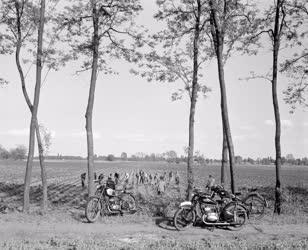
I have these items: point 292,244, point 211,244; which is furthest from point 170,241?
point 292,244

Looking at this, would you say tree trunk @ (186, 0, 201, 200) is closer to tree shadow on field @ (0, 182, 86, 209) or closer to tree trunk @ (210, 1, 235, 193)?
tree trunk @ (210, 1, 235, 193)

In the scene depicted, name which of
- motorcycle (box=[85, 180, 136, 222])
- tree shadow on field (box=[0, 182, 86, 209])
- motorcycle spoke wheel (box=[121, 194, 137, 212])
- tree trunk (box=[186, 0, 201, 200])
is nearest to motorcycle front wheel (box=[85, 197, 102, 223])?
motorcycle (box=[85, 180, 136, 222])

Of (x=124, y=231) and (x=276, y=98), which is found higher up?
(x=276, y=98)

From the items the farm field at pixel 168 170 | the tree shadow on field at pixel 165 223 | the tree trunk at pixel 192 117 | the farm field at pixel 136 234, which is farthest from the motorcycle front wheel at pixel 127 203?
the farm field at pixel 168 170

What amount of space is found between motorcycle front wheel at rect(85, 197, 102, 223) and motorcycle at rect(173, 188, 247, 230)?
268cm

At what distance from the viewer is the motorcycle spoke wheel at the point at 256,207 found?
13766 mm

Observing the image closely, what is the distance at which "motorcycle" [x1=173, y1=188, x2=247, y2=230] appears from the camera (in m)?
11.8


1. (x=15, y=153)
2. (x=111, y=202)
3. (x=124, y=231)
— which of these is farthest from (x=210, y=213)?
(x=15, y=153)

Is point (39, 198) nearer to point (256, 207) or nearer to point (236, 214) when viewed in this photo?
point (256, 207)

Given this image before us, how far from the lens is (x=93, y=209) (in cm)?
1288

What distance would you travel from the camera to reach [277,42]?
52.0ft

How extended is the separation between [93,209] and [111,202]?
4.13 feet

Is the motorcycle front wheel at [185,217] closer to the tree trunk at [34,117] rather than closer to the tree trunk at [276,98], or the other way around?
the tree trunk at [276,98]

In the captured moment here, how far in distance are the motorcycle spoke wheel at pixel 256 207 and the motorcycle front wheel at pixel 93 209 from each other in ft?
16.2
